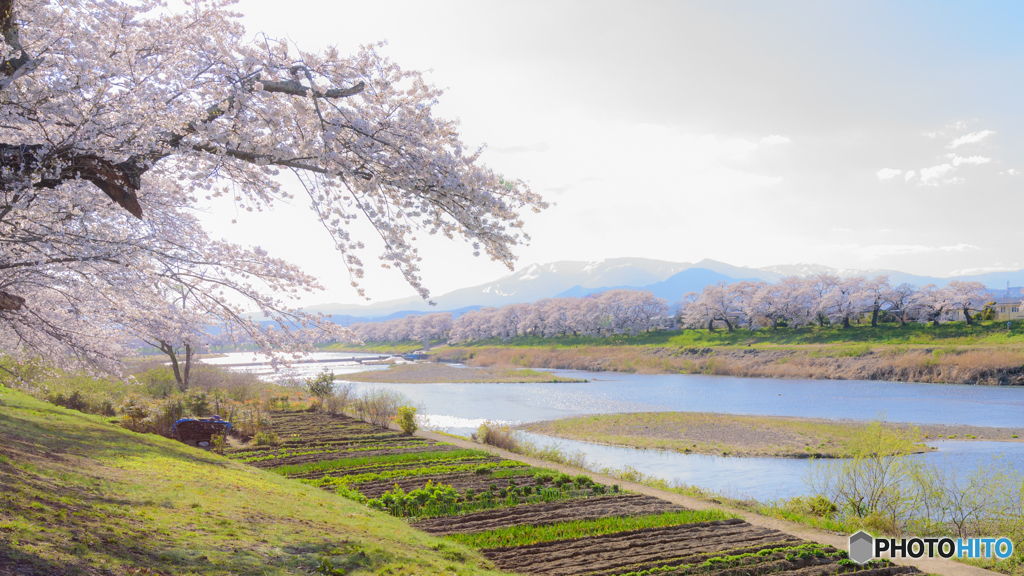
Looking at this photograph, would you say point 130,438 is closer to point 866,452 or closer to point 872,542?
point 872,542

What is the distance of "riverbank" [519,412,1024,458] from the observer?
20.9 meters

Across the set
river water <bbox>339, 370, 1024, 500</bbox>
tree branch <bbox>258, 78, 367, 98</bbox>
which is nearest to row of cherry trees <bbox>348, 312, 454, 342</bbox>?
river water <bbox>339, 370, 1024, 500</bbox>

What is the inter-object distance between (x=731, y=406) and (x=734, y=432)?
10.4m

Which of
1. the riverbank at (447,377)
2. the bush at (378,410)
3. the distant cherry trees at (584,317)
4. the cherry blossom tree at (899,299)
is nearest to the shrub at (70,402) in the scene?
the bush at (378,410)

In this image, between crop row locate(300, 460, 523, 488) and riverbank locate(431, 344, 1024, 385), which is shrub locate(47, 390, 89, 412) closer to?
crop row locate(300, 460, 523, 488)

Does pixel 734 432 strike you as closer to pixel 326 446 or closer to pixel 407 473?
pixel 407 473

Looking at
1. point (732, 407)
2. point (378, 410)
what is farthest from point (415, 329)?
point (378, 410)

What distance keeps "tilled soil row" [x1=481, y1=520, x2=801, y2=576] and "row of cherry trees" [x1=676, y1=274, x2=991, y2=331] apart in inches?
2597

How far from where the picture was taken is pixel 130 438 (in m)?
13.4

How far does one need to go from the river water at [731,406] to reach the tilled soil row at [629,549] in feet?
13.8

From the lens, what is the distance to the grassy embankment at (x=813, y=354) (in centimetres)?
4384

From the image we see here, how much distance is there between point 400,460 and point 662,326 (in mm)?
84592

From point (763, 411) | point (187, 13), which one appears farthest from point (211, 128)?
point (763, 411)

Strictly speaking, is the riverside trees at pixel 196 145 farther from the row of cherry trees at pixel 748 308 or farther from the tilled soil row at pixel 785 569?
the row of cherry trees at pixel 748 308
